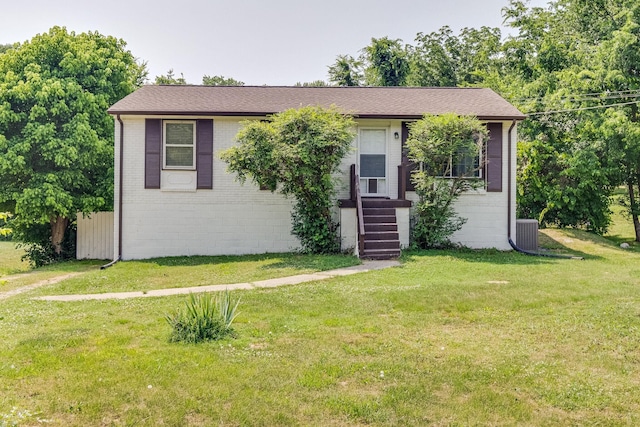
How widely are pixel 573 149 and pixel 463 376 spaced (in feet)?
50.1

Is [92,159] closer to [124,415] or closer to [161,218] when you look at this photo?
[161,218]

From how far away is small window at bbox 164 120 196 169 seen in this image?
534 inches

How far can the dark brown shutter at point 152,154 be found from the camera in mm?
13383

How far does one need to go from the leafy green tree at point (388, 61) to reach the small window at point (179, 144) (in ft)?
59.9

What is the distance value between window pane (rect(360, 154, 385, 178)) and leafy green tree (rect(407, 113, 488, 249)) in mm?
1034

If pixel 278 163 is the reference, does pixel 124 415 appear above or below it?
below

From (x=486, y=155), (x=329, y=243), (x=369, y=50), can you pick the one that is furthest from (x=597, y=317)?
(x=369, y=50)

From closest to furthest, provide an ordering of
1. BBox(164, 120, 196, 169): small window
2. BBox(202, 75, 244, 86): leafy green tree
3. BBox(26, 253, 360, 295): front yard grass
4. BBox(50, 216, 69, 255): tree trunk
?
BBox(26, 253, 360, 295): front yard grass
BBox(164, 120, 196, 169): small window
BBox(50, 216, 69, 255): tree trunk
BBox(202, 75, 244, 86): leafy green tree

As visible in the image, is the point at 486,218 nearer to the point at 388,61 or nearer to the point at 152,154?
the point at 152,154

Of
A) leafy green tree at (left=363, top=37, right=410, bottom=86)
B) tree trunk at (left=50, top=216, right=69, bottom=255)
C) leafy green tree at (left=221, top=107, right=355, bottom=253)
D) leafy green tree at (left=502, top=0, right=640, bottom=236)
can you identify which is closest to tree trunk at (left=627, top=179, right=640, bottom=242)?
leafy green tree at (left=502, top=0, right=640, bottom=236)

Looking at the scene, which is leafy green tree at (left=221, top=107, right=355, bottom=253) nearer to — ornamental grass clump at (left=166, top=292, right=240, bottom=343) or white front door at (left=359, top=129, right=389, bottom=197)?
white front door at (left=359, top=129, right=389, bottom=197)

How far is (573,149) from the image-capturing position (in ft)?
55.6

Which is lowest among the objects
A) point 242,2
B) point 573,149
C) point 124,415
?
point 124,415

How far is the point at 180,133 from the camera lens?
13.7 m
